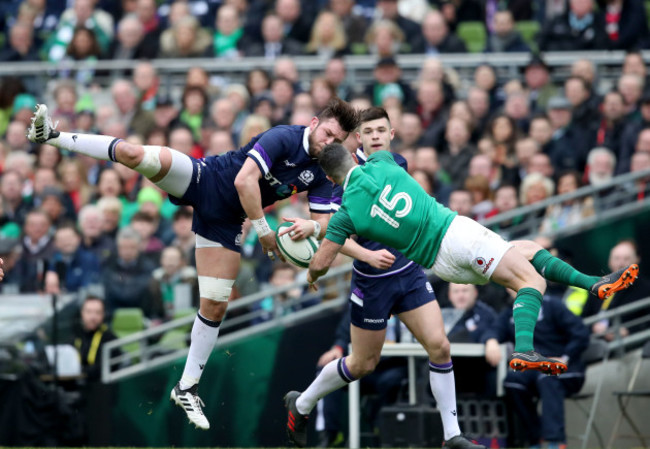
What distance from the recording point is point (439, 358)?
31.9 ft

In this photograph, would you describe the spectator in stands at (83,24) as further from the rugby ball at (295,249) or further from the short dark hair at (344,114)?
the rugby ball at (295,249)

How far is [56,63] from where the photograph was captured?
18391 mm

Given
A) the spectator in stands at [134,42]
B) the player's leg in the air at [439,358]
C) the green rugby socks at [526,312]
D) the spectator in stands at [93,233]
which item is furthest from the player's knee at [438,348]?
the spectator in stands at [134,42]

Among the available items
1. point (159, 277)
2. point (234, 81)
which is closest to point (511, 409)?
point (159, 277)

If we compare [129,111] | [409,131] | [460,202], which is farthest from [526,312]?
[129,111]

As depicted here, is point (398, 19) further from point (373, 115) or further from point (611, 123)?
point (373, 115)

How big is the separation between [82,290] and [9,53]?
20.7ft

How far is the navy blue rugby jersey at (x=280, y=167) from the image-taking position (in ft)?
31.3

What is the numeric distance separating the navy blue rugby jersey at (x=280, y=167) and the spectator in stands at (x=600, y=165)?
5098mm

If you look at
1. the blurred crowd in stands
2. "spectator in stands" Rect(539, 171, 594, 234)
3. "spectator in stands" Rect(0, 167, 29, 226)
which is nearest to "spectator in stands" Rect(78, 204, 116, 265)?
the blurred crowd in stands

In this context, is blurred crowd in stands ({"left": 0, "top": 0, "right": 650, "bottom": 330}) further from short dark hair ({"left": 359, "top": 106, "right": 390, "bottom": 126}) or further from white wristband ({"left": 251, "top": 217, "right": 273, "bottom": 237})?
white wristband ({"left": 251, "top": 217, "right": 273, "bottom": 237})

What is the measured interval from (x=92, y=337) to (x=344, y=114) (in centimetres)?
537

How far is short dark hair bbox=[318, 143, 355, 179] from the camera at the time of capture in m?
9.12

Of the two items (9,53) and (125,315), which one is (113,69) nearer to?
(9,53)
